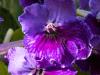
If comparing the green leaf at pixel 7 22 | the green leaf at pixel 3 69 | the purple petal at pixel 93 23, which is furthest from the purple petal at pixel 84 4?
the green leaf at pixel 7 22

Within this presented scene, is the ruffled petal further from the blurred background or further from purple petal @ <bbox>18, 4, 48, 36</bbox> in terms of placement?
the blurred background

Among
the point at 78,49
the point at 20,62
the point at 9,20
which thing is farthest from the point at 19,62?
the point at 9,20

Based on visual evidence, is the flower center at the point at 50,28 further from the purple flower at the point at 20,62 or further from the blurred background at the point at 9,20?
the blurred background at the point at 9,20

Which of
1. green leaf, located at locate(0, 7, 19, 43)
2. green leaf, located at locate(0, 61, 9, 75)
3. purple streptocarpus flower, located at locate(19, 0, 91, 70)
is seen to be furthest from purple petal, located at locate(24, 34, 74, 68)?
green leaf, located at locate(0, 7, 19, 43)

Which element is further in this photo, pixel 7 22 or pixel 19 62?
pixel 7 22

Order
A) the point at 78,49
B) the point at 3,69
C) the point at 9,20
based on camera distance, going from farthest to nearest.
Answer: the point at 9,20 < the point at 3,69 < the point at 78,49

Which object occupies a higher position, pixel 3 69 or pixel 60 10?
pixel 60 10

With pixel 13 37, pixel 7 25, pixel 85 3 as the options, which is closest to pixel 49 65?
pixel 85 3

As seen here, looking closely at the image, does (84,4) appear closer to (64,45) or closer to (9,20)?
(64,45)
